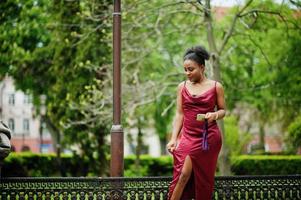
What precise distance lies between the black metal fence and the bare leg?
131 centimetres

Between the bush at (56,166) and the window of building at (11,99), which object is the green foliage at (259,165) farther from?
the window of building at (11,99)

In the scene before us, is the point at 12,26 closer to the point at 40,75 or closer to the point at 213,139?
the point at 40,75

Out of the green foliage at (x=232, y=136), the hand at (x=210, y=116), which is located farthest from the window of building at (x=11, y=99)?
the hand at (x=210, y=116)

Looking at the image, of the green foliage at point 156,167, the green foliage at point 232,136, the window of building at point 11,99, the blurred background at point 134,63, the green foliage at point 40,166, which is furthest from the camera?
the window of building at point 11,99

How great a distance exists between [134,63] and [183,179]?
14.0 m

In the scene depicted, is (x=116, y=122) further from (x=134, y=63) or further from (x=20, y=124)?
(x=20, y=124)

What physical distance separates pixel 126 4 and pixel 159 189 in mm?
7987

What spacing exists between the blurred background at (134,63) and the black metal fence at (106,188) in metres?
5.20

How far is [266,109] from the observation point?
1033 inches

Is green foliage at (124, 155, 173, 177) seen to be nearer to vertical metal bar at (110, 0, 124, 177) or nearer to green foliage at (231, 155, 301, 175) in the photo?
green foliage at (231, 155, 301, 175)

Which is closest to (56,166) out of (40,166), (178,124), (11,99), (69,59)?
(40,166)

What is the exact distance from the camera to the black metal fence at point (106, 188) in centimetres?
698

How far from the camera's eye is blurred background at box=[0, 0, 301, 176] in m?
13.9

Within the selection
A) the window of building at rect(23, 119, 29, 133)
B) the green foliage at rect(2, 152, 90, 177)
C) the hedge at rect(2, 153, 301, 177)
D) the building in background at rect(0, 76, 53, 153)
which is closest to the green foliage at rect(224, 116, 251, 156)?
the hedge at rect(2, 153, 301, 177)
